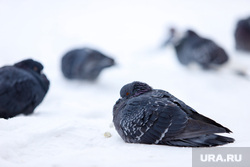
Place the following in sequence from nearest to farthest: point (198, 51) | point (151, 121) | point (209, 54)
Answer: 1. point (151, 121)
2. point (209, 54)
3. point (198, 51)

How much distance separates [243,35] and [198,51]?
204 centimetres

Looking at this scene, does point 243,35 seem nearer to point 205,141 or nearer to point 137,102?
point 137,102

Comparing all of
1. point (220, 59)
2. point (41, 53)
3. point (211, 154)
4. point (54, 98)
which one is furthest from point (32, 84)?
point (41, 53)

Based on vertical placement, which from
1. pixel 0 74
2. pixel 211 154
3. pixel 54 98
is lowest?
pixel 54 98

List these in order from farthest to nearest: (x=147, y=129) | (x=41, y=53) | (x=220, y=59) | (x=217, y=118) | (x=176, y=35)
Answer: (x=41, y=53) → (x=176, y=35) → (x=220, y=59) → (x=217, y=118) → (x=147, y=129)

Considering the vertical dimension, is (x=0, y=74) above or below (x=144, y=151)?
above

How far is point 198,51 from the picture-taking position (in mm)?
7449

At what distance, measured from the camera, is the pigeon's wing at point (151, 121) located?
260cm

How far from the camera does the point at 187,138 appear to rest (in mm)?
2559

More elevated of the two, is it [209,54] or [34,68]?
[34,68]

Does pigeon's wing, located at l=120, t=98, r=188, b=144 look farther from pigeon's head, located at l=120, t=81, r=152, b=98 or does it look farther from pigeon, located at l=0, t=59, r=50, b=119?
pigeon, located at l=0, t=59, r=50, b=119

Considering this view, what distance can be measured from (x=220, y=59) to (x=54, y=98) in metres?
3.99

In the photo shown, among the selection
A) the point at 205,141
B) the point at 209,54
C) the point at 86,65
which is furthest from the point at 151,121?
the point at 209,54

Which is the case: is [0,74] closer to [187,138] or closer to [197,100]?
[187,138]
